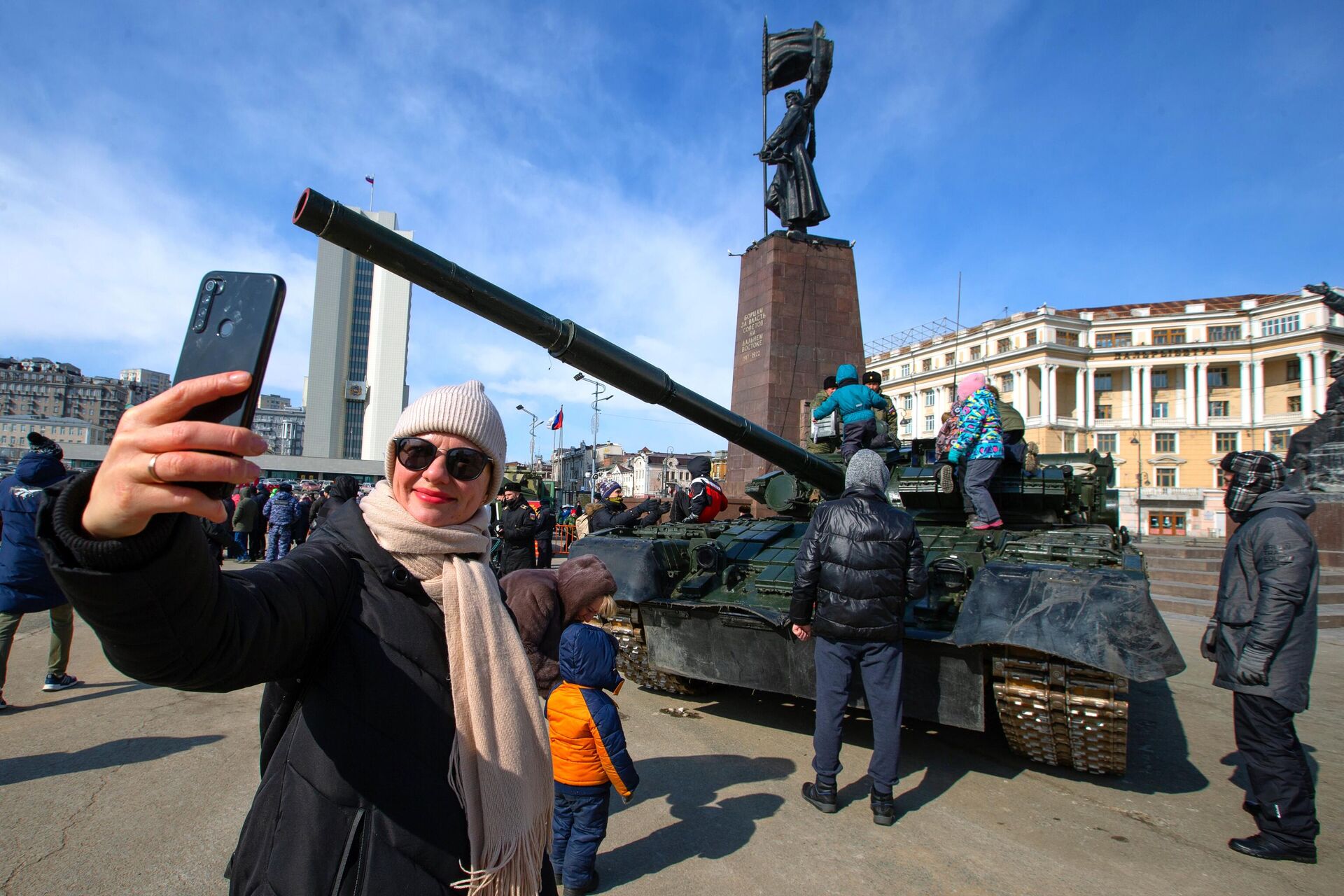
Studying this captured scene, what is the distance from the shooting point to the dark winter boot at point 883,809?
3344 millimetres

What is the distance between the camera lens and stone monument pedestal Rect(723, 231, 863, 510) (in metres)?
11.9

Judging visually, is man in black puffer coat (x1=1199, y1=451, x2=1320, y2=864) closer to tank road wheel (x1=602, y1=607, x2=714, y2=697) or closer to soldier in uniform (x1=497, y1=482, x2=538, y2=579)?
tank road wheel (x1=602, y1=607, x2=714, y2=697)

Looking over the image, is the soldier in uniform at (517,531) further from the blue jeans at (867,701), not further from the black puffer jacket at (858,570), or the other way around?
the blue jeans at (867,701)

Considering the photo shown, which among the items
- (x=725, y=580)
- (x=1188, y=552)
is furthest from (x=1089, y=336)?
(x=725, y=580)

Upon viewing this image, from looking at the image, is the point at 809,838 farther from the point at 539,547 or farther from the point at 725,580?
the point at 539,547

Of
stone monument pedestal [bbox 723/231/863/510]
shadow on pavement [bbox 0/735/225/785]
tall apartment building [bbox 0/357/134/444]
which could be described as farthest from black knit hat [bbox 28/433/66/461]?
tall apartment building [bbox 0/357/134/444]

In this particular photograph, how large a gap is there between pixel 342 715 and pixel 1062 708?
11.0 ft

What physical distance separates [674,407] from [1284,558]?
2.96m

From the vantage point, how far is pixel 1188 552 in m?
15.1

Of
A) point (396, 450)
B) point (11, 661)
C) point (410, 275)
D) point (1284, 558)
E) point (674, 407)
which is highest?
point (410, 275)

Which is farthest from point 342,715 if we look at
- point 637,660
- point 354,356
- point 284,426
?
point 284,426

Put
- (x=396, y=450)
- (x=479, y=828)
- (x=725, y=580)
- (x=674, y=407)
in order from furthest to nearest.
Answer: (x=725, y=580), (x=674, y=407), (x=396, y=450), (x=479, y=828)

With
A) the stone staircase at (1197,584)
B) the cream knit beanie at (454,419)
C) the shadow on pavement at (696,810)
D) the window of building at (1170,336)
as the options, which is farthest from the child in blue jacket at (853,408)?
the window of building at (1170,336)

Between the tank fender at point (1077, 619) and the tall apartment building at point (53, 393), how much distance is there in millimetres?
103069
